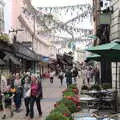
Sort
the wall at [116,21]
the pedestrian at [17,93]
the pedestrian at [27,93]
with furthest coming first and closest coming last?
the pedestrian at [17,93]
the wall at [116,21]
the pedestrian at [27,93]

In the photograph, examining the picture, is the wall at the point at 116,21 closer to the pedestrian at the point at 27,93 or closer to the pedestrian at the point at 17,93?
the pedestrian at the point at 27,93

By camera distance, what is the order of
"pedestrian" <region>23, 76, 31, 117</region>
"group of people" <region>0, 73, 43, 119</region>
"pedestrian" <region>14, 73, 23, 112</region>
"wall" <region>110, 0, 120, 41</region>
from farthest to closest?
"pedestrian" <region>14, 73, 23, 112</region> < "wall" <region>110, 0, 120, 41</region> < "pedestrian" <region>23, 76, 31, 117</region> < "group of people" <region>0, 73, 43, 119</region>

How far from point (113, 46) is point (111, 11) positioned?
8626mm

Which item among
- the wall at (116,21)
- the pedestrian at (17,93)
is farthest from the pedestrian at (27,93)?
the wall at (116,21)

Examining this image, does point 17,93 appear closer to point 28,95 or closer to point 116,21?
point 28,95

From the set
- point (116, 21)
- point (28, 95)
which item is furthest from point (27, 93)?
point (116, 21)

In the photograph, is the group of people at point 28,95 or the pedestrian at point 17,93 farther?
the pedestrian at point 17,93

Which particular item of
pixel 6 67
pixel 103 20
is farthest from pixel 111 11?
pixel 6 67

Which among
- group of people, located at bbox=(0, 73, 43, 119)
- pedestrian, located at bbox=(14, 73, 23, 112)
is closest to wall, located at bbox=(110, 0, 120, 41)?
group of people, located at bbox=(0, 73, 43, 119)

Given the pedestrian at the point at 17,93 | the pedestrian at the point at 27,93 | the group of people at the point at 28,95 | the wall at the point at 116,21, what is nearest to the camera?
the group of people at the point at 28,95

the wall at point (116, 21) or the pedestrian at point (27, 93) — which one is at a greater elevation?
the wall at point (116, 21)

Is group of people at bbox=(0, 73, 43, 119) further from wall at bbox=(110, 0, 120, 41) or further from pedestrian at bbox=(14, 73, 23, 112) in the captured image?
wall at bbox=(110, 0, 120, 41)

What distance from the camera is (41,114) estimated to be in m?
A: 20.2

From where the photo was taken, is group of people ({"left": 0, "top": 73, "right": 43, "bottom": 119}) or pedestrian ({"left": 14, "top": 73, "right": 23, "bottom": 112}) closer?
group of people ({"left": 0, "top": 73, "right": 43, "bottom": 119})
